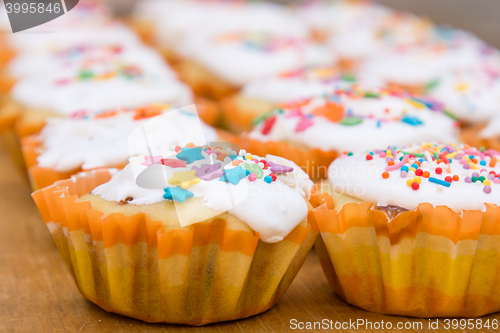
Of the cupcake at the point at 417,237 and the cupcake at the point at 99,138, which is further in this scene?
the cupcake at the point at 99,138

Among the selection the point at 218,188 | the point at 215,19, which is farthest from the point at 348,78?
the point at 215,19

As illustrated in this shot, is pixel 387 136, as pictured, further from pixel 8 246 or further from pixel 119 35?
pixel 119 35

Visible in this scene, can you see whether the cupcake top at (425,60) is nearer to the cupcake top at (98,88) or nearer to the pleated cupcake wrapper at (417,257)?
the cupcake top at (98,88)

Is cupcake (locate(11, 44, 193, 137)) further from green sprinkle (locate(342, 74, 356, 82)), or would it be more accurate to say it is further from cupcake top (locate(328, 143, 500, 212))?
cupcake top (locate(328, 143, 500, 212))

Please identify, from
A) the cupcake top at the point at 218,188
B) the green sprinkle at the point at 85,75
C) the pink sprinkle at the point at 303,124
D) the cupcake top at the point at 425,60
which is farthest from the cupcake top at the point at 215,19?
the cupcake top at the point at 218,188

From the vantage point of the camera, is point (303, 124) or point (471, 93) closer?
point (303, 124)

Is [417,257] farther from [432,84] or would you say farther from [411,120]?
[432,84]

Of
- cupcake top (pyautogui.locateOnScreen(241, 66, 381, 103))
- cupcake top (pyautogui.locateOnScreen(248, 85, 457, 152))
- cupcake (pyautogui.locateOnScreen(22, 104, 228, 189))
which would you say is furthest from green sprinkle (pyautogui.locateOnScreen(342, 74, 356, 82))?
cupcake (pyautogui.locateOnScreen(22, 104, 228, 189))

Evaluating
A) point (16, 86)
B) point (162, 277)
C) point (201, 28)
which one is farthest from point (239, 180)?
point (201, 28)

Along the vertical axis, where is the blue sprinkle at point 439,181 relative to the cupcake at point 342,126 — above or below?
above
